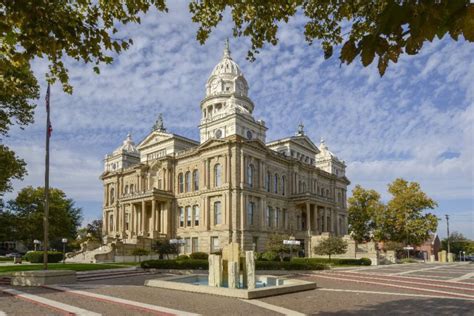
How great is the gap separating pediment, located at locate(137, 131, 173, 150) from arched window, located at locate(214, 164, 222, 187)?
10.6 meters

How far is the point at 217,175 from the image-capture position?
53906mm

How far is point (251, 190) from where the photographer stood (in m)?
52.9

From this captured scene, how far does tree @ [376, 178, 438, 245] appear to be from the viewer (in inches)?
2447

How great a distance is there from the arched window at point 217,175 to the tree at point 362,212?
29.1 meters

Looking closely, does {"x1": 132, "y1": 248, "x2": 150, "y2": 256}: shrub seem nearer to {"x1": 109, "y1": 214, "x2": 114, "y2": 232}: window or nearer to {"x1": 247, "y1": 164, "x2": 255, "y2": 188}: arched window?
{"x1": 247, "y1": 164, "x2": 255, "y2": 188}: arched window

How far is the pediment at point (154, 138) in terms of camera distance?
6175 cm

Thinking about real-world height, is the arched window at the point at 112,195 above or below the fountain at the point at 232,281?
above

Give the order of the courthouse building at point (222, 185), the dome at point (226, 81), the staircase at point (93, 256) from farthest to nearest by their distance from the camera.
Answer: the dome at point (226, 81) → the courthouse building at point (222, 185) → the staircase at point (93, 256)

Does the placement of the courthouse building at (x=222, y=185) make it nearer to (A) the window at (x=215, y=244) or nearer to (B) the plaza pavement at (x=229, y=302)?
(A) the window at (x=215, y=244)

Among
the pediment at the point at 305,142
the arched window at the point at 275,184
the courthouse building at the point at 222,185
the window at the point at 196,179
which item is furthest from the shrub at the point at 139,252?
the pediment at the point at 305,142

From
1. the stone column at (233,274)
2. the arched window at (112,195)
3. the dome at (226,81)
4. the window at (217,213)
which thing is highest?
the dome at (226,81)

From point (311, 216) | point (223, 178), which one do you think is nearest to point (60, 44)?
point (223, 178)

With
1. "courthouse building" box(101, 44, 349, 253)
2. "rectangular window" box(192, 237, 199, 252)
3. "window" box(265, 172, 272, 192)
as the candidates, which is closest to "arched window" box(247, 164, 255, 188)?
"courthouse building" box(101, 44, 349, 253)

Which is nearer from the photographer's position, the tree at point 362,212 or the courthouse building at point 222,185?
the courthouse building at point 222,185
